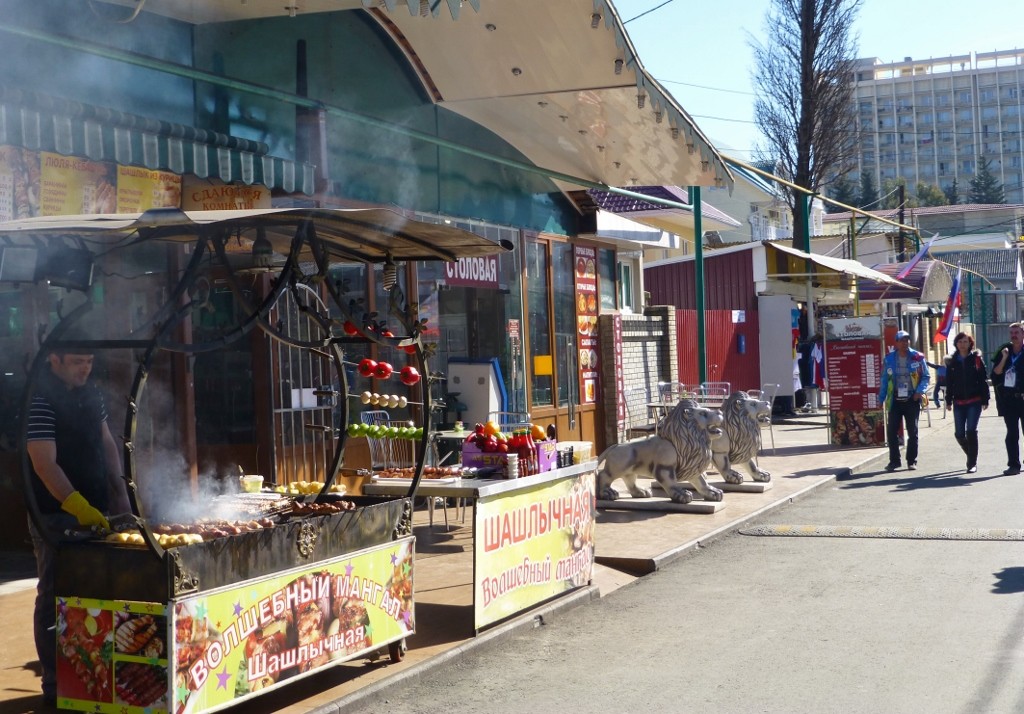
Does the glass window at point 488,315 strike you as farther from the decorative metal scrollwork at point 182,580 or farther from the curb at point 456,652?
the decorative metal scrollwork at point 182,580

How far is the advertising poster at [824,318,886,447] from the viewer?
1791 centimetres

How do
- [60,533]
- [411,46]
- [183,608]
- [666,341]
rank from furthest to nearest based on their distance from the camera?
[666,341] < [411,46] < [60,533] < [183,608]

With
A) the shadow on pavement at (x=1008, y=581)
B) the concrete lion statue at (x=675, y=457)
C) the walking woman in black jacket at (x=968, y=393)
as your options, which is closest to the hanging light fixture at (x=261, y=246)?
the shadow on pavement at (x=1008, y=581)

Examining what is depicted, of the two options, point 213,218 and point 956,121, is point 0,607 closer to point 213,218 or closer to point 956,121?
point 213,218

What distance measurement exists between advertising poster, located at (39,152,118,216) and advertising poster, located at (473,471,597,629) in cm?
365

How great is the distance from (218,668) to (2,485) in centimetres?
496

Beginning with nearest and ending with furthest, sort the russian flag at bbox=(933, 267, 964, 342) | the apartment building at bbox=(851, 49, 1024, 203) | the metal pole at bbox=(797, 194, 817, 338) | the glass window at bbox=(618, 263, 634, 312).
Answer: the glass window at bbox=(618, 263, 634, 312) → the metal pole at bbox=(797, 194, 817, 338) → the russian flag at bbox=(933, 267, 964, 342) → the apartment building at bbox=(851, 49, 1024, 203)

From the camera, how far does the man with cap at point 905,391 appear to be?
15.7m

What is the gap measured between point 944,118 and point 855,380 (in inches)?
5776

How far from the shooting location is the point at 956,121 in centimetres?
15050

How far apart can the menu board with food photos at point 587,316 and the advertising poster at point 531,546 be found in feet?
23.7

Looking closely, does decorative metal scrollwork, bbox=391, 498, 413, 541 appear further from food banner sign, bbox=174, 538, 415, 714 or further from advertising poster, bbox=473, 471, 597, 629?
advertising poster, bbox=473, 471, 597, 629

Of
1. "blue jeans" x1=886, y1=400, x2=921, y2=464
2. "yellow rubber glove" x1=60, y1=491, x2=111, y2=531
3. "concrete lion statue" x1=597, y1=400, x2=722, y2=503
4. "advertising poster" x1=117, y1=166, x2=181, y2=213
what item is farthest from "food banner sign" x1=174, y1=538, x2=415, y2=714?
"blue jeans" x1=886, y1=400, x2=921, y2=464

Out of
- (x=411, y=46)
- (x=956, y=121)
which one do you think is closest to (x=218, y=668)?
(x=411, y=46)
